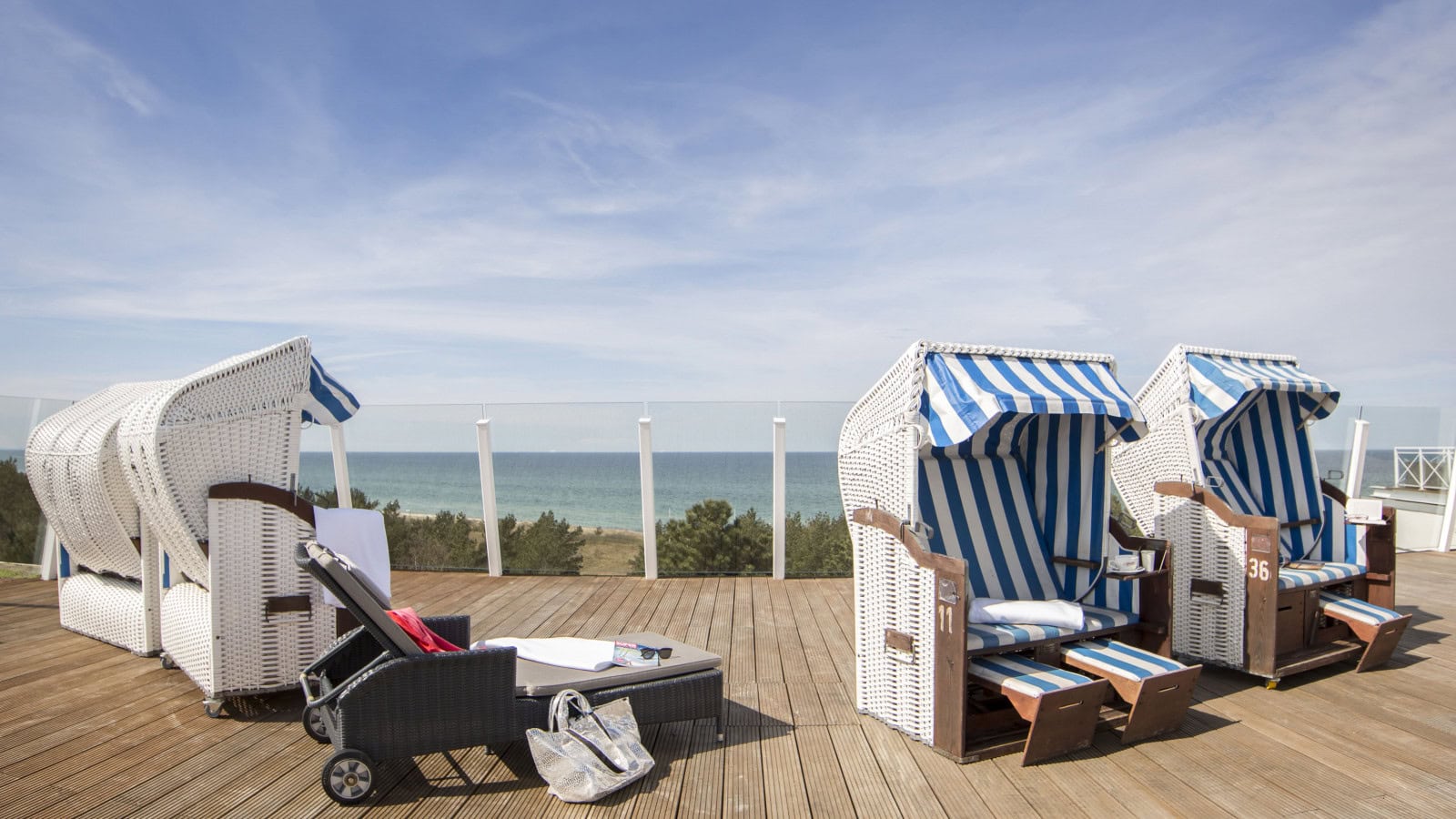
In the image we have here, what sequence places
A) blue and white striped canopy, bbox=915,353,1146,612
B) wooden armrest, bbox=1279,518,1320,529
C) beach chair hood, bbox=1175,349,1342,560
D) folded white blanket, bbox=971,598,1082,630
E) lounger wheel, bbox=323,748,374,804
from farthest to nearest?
wooden armrest, bbox=1279,518,1320,529, beach chair hood, bbox=1175,349,1342,560, blue and white striped canopy, bbox=915,353,1146,612, folded white blanket, bbox=971,598,1082,630, lounger wheel, bbox=323,748,374,804

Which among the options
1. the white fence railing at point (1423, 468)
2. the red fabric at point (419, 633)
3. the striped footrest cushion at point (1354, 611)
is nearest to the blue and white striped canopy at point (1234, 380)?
the striped footrest cushion at point (1354, 611)

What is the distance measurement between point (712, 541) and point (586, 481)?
1429mm

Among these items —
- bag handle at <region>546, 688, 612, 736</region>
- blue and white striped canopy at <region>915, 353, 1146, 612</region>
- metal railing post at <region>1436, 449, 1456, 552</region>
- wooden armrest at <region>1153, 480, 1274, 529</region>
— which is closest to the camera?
bag handle at <region>546, 688, 612, 736</region>

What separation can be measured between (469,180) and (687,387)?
881 centimetres

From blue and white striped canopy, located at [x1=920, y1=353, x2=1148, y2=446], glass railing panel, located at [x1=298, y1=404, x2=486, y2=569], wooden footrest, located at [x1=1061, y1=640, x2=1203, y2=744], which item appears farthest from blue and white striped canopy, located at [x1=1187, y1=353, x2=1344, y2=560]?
glass railing panel, located at [x1=298, y1=404, x2=486, y2=569]

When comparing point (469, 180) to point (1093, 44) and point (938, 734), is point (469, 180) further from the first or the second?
point (938, 734)

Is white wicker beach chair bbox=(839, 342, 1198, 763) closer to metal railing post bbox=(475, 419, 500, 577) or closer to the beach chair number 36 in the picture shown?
the beach chair number 36

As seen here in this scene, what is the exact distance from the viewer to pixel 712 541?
24.7ft

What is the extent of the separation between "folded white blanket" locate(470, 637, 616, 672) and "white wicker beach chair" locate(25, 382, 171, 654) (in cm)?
246

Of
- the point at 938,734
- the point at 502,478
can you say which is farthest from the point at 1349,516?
the point at 502,478

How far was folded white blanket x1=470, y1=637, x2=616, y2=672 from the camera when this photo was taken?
319cm

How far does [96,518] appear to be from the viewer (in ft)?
14.8

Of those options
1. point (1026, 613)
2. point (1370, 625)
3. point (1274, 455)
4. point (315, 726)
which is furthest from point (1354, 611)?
point (315, 726)

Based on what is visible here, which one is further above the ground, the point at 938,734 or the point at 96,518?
the point at 96,518
